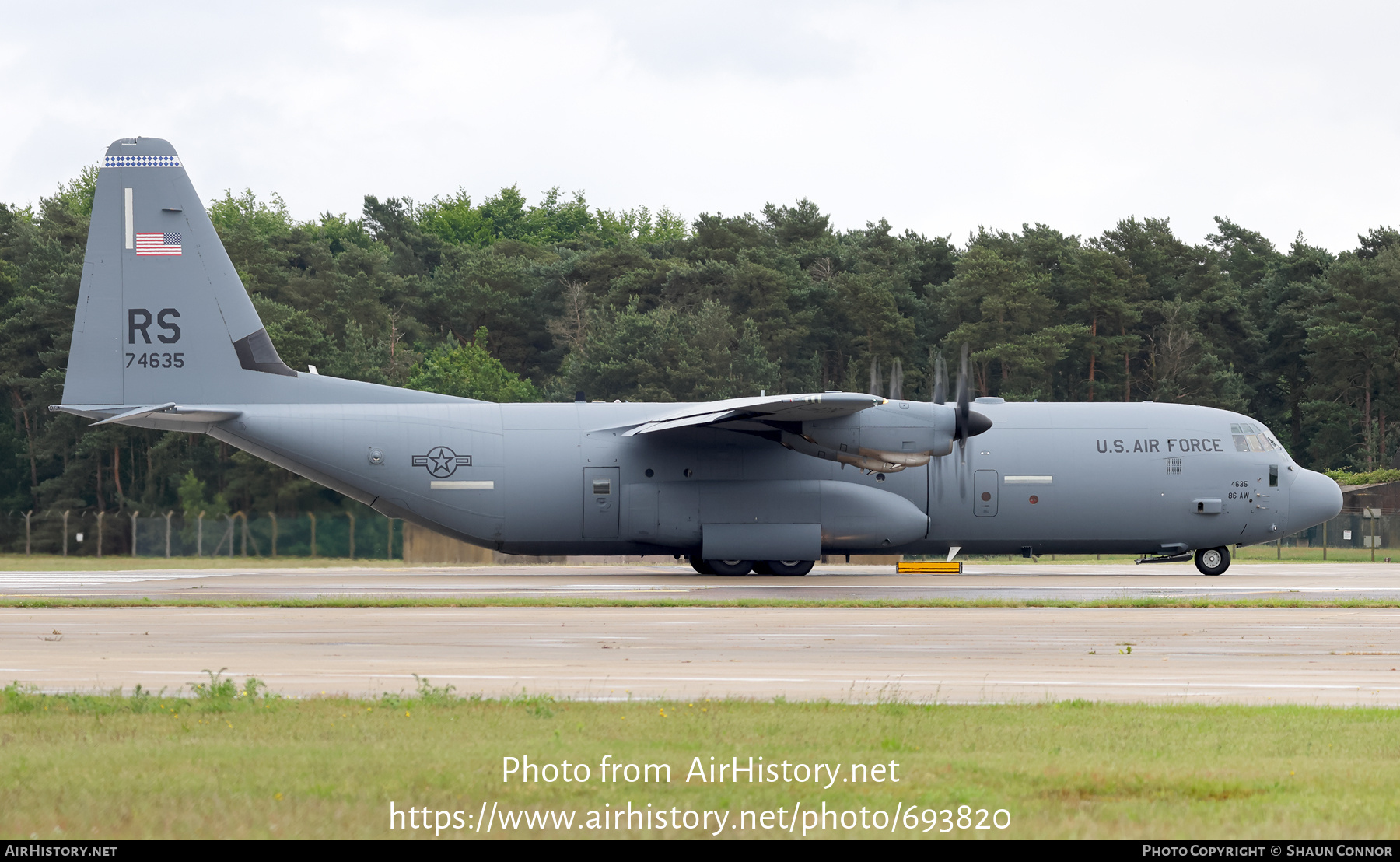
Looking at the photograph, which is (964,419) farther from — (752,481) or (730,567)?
(730,567)

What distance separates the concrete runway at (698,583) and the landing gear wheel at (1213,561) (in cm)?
23

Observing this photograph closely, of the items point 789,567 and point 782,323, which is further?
point 782,323

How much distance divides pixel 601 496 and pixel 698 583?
3039mm

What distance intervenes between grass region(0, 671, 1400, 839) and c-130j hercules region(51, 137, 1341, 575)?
57.3 ft

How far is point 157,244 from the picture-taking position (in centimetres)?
2891

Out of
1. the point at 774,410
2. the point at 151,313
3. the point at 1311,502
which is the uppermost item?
the point at 151,313

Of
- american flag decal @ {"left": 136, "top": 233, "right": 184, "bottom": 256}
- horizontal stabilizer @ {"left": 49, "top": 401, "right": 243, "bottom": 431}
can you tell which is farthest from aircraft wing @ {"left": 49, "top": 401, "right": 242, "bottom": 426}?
american flag decal @ {"left": 136, "top": 233, "right": 184, "bottom": 256}

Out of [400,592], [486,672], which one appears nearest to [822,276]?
[400,592]

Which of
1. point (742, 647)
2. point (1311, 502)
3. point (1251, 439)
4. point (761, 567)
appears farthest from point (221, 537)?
point (1311, 502)

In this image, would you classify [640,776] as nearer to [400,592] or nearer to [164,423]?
[400,592]

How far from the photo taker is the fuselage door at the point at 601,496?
1130 inches

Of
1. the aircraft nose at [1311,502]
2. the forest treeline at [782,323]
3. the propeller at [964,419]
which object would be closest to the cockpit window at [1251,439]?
the aircraft nose at [1311,502]

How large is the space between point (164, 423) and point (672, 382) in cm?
3486

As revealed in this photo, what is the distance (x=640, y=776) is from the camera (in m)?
7.64
